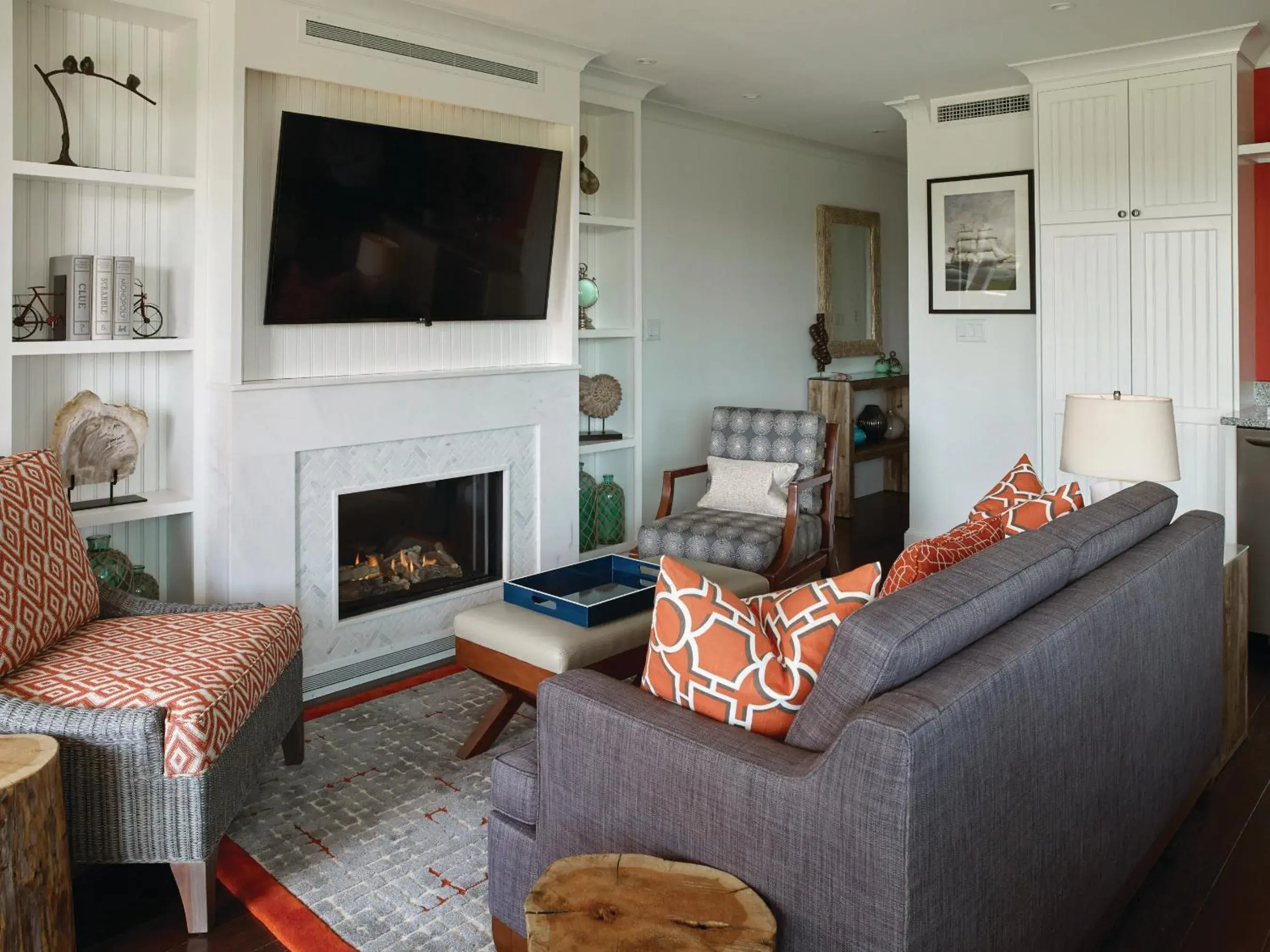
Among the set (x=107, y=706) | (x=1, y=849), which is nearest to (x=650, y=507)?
(x=107, y=706)

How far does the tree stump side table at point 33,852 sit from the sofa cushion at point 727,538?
8.81ft

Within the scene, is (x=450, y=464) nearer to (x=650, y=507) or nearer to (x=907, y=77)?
(x=650, y=507)

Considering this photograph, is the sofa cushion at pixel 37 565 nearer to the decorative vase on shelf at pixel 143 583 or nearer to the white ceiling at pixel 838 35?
the decorative vase on shelf at pixel 143 583

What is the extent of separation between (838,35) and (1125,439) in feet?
7.14

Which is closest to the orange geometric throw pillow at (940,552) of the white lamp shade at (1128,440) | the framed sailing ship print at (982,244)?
the white lamp shade at (1128,440)

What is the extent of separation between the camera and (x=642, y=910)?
5.14 ft

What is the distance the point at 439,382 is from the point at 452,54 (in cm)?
127

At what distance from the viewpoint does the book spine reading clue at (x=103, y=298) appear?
326 cm

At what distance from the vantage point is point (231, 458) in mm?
3463

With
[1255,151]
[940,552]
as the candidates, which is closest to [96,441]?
[940,552]

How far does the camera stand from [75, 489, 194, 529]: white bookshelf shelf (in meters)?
3.24

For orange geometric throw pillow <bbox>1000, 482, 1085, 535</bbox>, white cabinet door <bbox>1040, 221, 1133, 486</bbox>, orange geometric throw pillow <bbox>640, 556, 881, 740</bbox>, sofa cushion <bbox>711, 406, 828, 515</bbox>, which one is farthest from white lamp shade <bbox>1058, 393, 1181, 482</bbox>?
sofa cushion <bbox>711, 406, 828, 515</bbox>

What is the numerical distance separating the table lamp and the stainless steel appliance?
131 cm

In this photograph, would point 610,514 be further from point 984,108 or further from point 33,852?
point 33,852
